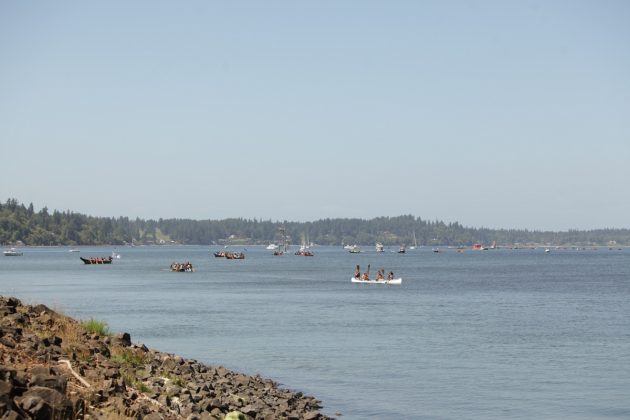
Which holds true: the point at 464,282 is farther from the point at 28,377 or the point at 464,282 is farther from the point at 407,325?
the point at 28,377

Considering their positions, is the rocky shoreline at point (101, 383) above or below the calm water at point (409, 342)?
above

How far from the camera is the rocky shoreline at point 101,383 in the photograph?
1489cm

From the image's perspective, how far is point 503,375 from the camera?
3472cm

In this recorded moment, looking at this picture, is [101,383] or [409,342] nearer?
[101,383]

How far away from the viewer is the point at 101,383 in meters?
17.8

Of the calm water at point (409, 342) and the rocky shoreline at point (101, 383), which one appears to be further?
the calm water at point (409, 342)

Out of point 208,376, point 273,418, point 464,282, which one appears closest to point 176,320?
point 208,376

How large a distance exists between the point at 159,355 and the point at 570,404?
1349 centimetres

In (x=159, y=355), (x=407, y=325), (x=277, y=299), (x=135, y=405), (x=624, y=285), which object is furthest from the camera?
(x=624, y=285)

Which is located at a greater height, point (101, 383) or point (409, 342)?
point (101, 383)

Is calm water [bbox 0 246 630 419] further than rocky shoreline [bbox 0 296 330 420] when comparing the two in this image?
Yes

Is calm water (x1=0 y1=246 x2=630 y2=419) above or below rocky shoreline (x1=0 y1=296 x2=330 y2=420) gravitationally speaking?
below

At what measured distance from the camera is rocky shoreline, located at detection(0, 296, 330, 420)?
1489 centimetres

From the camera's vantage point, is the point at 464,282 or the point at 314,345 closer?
the point at 314,345
